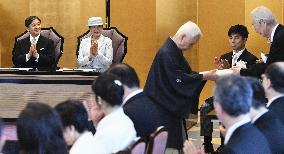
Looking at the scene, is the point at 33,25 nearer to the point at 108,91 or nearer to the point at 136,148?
the point at 108,91

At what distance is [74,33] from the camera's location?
31.1 feet

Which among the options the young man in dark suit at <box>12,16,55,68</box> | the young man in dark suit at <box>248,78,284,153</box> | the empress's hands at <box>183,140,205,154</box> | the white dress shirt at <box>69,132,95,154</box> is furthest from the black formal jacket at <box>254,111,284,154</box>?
the young man in dark suit at <box>12,16,55,68</box>

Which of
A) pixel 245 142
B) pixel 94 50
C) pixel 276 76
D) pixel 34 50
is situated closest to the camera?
pixel 245 142

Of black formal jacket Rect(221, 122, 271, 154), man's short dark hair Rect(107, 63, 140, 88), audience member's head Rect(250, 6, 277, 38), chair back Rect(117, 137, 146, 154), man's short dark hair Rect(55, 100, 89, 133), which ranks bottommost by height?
chair back Rect(117, 137, 146, 154)

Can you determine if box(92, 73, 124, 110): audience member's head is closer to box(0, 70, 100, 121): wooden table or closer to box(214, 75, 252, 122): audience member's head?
box(214, 75, 252, 122): audience member's head

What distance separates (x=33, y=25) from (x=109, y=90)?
14.5ft

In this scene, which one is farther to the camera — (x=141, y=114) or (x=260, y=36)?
(x=260, y=36)

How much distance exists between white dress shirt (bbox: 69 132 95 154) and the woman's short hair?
0.36 metres

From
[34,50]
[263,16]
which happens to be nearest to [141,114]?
[263,16]

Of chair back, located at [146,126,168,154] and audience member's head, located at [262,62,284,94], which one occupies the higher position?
audience member's head, located at [262,62,284,94]

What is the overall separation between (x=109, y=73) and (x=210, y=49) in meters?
5.82

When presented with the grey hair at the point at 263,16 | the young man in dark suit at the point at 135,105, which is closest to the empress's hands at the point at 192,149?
the young man in dark suit at the point at 135,105

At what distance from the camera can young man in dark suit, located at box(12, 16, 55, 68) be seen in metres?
7.50

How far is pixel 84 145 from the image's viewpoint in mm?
3199
